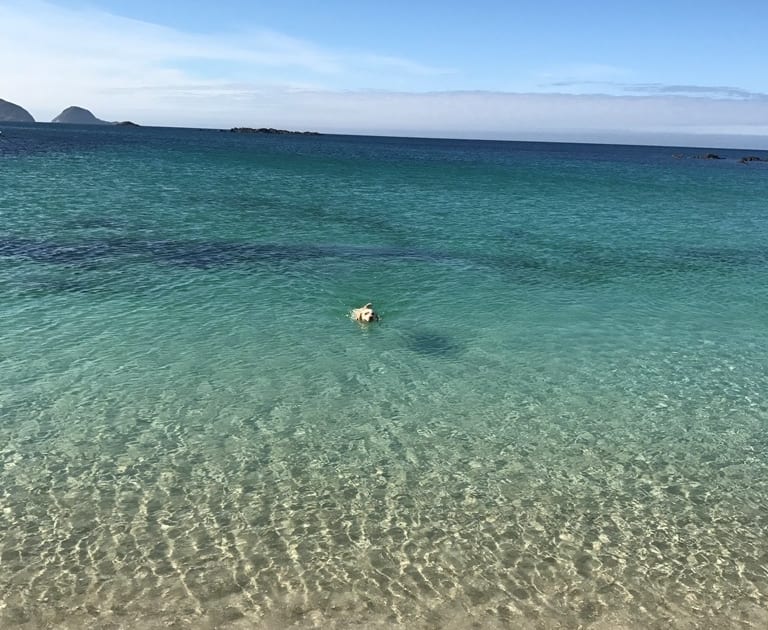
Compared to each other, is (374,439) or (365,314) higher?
(365,314)

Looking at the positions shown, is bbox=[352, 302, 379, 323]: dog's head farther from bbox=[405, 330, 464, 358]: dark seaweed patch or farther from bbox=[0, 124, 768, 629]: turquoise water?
bbox=[405, 330, 464, 358]: dark seaweed patch

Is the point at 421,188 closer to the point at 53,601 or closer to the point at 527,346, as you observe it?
the point at 527,346

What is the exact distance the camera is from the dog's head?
23.9 metres

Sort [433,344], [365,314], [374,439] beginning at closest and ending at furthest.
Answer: [374,439], [433,344], [365,314]

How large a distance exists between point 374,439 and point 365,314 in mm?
9010

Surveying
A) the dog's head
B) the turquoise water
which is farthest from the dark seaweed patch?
the dog's head

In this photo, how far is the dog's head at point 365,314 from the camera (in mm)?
23875

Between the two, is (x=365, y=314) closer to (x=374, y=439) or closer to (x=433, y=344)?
(x=433, y=344)

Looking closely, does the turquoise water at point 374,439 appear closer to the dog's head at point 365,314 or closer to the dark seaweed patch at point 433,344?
the dark seaweed patch at point 433,344

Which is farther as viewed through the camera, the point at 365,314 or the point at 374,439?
the point at 365,314

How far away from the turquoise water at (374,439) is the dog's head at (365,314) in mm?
559

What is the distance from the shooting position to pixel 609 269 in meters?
34.9

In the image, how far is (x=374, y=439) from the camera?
50.7 ft

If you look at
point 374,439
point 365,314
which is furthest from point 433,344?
point 374,439
